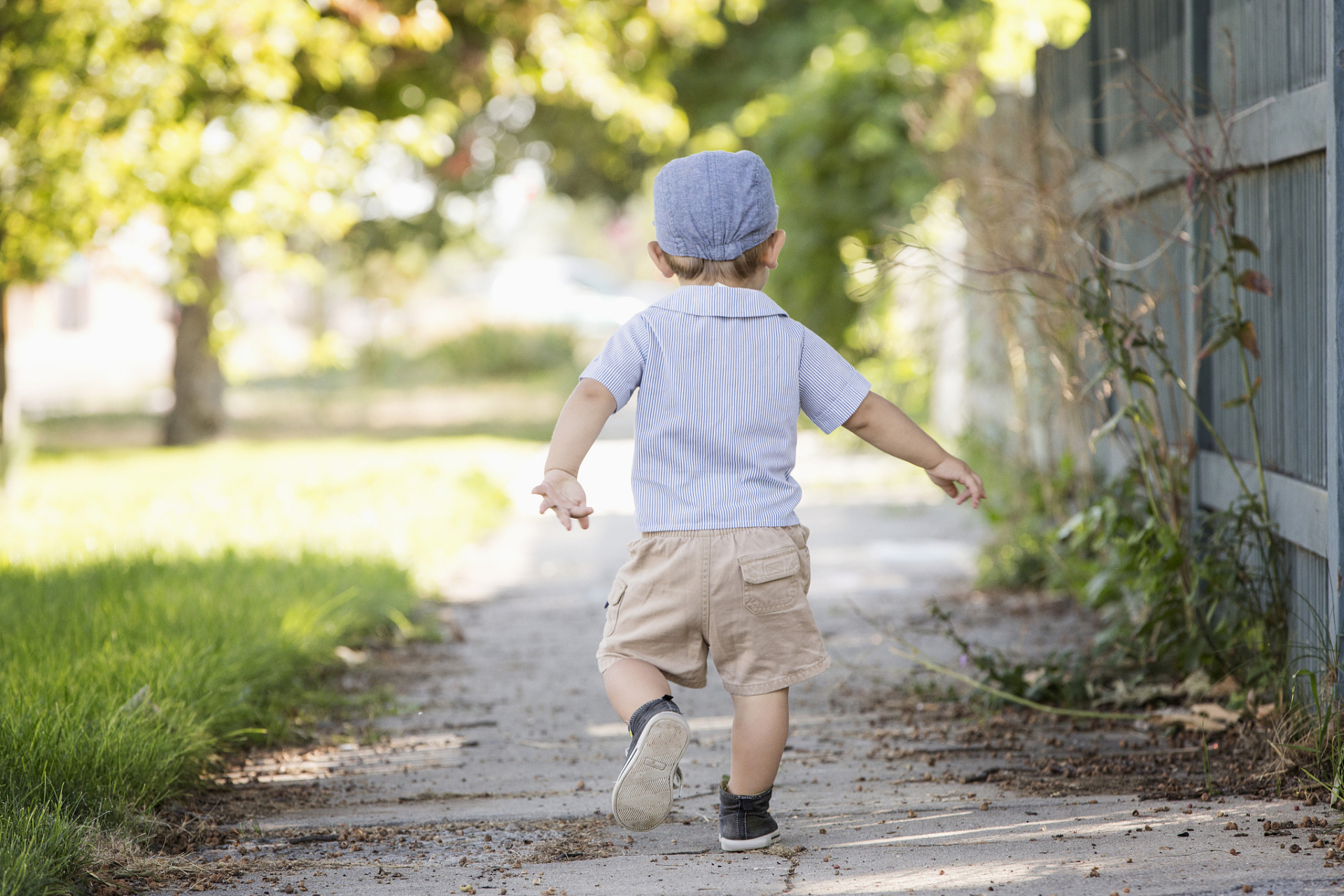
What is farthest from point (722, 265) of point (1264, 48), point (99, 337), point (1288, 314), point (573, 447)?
point (99, 337)

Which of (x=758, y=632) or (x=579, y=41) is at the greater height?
(x=579, y=41)

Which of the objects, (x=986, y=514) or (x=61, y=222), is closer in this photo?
(x=986, y=514)

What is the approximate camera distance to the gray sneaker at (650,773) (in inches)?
102

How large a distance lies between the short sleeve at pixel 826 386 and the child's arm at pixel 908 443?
32 millimetres

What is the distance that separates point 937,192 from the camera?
985cm

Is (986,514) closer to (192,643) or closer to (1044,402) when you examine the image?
(1044,402)

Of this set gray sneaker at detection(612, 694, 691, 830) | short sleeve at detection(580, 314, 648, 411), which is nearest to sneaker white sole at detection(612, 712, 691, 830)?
gray sneaker at detection(612, 694, 691, 830)

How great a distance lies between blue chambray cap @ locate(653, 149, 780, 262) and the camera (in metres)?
2.85

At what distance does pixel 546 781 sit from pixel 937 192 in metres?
7.43

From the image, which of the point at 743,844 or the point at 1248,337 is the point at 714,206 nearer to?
the point at 743,844

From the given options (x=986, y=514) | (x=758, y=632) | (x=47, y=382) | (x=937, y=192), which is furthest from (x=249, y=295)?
(x=47, y=382)

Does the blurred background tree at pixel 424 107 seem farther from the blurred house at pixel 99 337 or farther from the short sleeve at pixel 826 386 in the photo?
the short sleeve at pixel 826 386

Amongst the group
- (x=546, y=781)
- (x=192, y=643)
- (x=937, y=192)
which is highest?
(x=937, y=192)

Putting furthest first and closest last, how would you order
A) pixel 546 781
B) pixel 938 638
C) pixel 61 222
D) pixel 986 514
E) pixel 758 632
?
1. pixel 61 222
2. pixel 986 514
3. pixel 938 638
4. pixel 546 781
5. pixel 758 632
